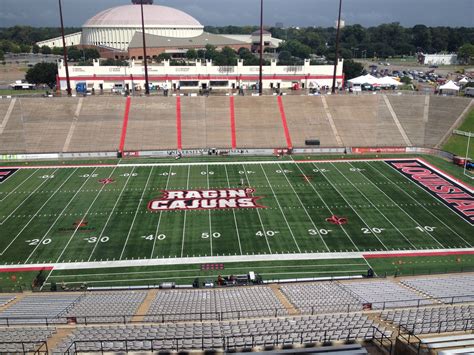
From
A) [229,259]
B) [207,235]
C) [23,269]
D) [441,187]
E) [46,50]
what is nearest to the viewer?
[23,269]

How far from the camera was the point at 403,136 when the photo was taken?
50.3 meters

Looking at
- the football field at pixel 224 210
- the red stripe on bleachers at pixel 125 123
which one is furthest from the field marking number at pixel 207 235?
the red stripe on bleachers at pixel 125 123

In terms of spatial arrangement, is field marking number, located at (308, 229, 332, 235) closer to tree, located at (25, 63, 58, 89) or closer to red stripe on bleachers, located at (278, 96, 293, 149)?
→ red stripe on bleachers, located at (278, 96, 293, 149)

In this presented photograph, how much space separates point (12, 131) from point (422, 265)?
149 feet

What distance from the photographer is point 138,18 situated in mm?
133500

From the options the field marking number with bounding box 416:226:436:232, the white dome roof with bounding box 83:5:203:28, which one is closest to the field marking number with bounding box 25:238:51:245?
the field marking number with bounding box 416:226:436:232

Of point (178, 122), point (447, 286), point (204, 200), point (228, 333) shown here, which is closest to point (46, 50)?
point (178, 122)

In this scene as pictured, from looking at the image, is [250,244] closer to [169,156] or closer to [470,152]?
[169,156]

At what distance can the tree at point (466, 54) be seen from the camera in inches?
4537

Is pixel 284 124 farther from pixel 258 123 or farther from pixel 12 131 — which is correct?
pixel 12 131

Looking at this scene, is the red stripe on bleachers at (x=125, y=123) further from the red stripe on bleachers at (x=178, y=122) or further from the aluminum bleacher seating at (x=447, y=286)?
the aluminum bleacher seating at (x=447, y=286)

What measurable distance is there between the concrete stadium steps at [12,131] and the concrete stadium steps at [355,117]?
1473 inches

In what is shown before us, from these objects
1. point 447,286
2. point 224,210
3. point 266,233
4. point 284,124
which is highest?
point 284,124

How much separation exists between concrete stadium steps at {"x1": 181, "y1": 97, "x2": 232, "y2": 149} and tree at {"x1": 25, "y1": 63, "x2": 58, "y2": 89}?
33.1m
